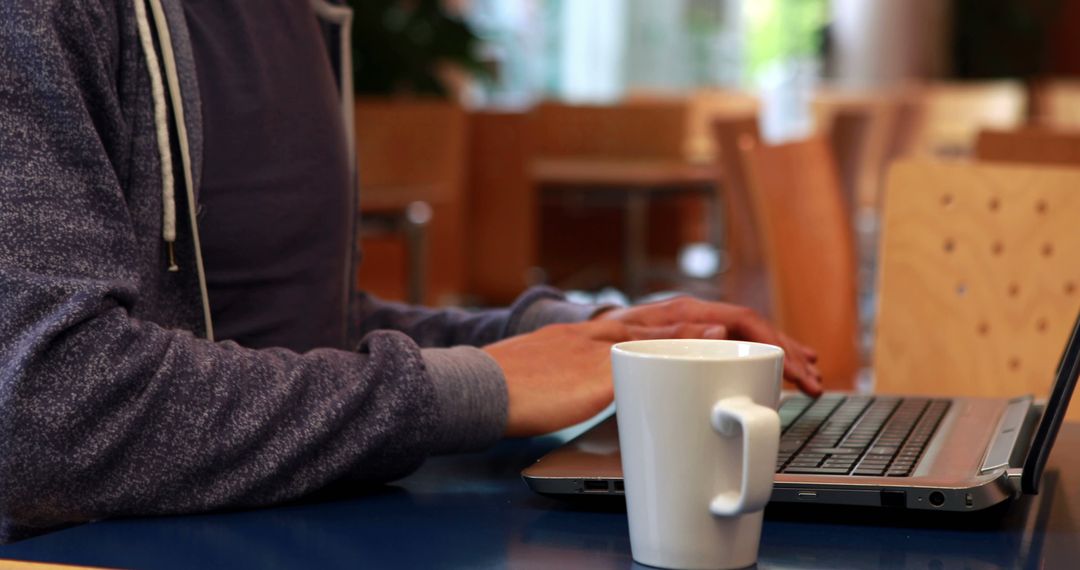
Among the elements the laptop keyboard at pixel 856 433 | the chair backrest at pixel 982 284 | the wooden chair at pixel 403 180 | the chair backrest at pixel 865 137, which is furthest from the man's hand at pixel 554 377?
the chair backrest at pixel 865 137

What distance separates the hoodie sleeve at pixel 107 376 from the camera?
690 mm

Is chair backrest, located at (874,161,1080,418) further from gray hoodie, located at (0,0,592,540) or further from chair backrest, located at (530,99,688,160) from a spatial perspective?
chair backrest, located at (530,99,688,160)

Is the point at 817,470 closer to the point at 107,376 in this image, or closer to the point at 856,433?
the point at 856,433

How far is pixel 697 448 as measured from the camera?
0.56 meters

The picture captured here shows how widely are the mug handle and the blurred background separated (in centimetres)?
102

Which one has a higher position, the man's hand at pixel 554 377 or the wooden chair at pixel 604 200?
the man's hand at pixel 554 377

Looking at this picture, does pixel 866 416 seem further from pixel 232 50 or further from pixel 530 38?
pixel 530 38

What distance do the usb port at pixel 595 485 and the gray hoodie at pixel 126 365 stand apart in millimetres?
103

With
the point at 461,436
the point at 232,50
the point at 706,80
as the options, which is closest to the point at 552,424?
the point at 461,436

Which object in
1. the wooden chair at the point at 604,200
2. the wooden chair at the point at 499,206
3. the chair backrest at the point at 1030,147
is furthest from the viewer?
the wooden chair at the point at 604,200

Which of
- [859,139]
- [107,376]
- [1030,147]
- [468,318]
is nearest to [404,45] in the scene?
[859,139]

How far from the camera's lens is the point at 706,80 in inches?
443

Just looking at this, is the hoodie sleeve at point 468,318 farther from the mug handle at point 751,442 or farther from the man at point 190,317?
the mug handle at point 751,442

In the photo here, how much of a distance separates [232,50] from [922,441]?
19.7 inches
